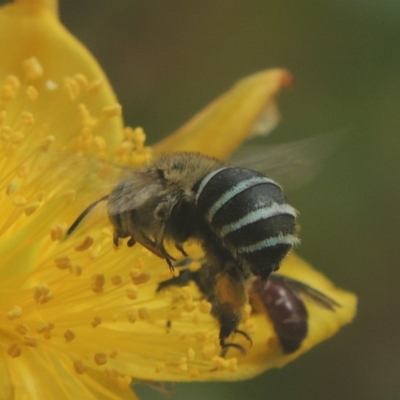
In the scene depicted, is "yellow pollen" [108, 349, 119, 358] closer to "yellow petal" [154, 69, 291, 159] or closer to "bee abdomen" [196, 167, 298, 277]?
"bee abdomen" [196, 167, 298, 277]

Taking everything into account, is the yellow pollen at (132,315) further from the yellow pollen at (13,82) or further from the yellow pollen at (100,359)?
the yellow pollen at (13,82)

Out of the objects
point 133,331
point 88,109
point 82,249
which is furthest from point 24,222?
point 88,109

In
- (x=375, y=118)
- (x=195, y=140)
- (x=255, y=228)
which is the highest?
(x=255, y=228)

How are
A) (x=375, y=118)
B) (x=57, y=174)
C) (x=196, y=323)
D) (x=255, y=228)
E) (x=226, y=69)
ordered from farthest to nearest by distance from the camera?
(x=226, y=69), (x=375, y=118), (x=196, y=323), (x=57, y=174), (x=255, y=228)

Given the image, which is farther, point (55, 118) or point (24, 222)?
point (55, 118)

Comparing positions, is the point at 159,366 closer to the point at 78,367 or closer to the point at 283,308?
the point at 78,367

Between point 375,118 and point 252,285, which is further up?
point 252,285

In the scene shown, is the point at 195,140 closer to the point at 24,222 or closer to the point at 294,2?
the point at 24,222
